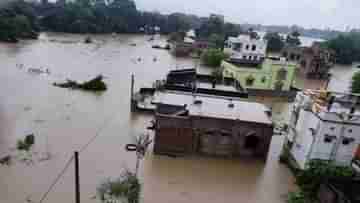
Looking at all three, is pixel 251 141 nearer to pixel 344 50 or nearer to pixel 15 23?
pixel 15 23

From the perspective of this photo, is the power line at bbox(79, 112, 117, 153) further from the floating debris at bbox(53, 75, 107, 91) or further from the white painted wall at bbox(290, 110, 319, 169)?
the white painted wall at bbox(290, 110, 319, 169)

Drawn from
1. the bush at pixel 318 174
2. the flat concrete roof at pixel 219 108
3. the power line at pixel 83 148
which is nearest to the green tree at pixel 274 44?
the flat concrete roof at pixel 219 108

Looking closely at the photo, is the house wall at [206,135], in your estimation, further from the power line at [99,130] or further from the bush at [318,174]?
the power line at [99,130]

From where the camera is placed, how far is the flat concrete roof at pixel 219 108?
13500 mm

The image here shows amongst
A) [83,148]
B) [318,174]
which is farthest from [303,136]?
[83,148]

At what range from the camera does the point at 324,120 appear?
36.6ft

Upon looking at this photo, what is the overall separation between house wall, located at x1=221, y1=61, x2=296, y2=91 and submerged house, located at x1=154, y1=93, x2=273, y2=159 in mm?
12218

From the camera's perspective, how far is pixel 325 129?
447 inches

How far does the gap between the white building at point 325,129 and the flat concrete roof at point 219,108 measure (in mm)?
1779

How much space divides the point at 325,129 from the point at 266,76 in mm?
15688

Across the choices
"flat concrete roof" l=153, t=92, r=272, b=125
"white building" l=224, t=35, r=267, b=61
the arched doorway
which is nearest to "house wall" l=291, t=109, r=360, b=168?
"flat concrete roof" l=153, t=92, r=272, b=125

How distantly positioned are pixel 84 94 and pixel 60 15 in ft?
180

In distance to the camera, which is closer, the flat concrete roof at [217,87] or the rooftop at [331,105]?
the rooftop at [331,105]

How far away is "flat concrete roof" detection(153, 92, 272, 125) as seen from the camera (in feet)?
44.3
